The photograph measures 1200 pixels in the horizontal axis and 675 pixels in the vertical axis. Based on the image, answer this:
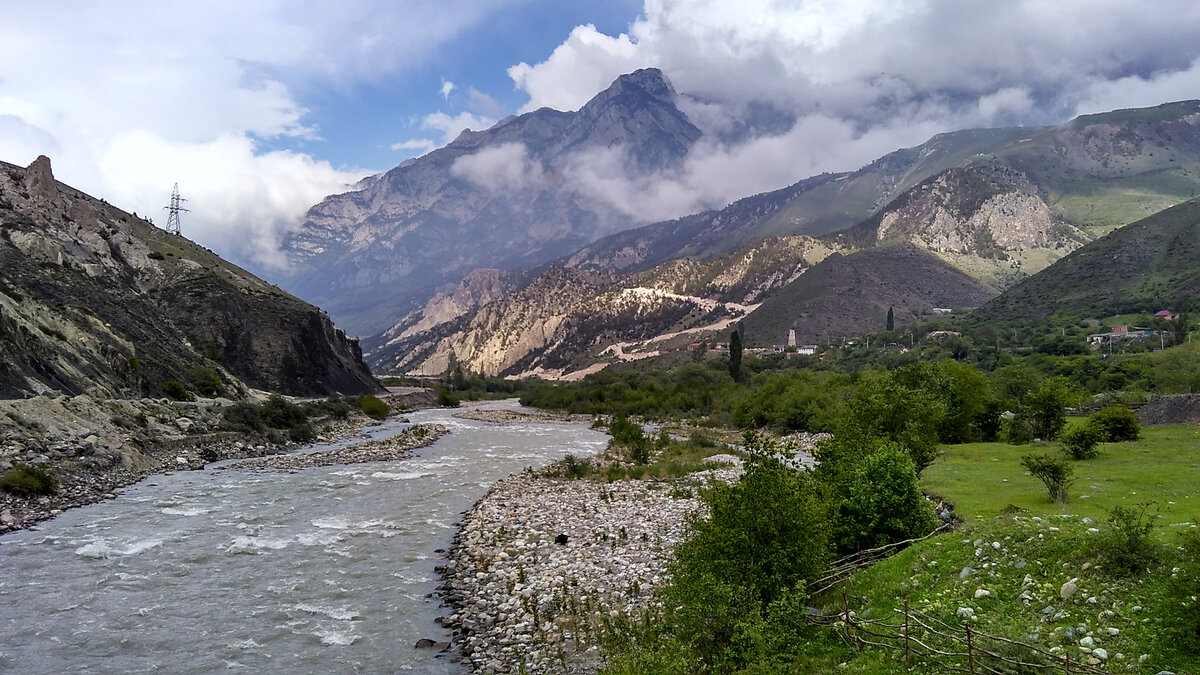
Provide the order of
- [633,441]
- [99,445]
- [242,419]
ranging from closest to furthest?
[99,445] → [633,441] → [242,419]

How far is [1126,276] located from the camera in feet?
461

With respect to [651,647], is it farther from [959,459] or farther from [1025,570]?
[959,459]

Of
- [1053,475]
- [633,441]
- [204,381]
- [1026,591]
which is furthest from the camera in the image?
[204,381]

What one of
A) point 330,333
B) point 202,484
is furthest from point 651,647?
point 330,333

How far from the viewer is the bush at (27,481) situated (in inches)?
1073

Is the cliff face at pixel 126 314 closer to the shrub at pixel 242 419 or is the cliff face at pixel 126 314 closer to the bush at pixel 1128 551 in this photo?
the shrub at pixel 242 419

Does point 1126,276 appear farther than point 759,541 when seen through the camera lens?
Yes

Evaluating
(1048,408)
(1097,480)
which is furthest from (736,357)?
(1097,480)

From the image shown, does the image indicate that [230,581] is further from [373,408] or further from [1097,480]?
[373,408]

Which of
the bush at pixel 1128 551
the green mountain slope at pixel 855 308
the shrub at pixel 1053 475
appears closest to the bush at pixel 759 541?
the bush at pixel 1128 551

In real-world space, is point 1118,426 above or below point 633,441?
above

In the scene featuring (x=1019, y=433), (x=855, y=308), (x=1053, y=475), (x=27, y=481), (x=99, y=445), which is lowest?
(x=1019, y=433)

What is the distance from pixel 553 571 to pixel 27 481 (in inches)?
1011

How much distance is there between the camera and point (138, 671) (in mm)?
13742
